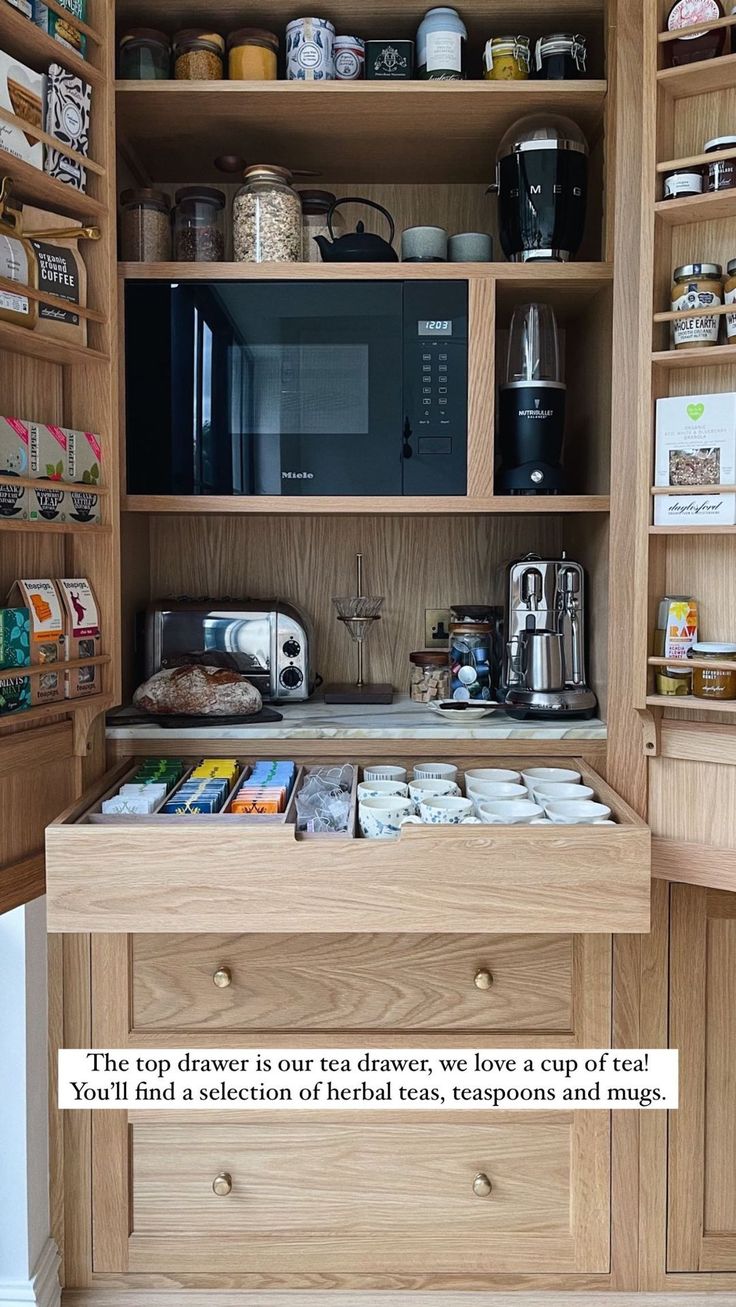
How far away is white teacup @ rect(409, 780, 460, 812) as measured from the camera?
1584mm

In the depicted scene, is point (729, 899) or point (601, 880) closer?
point (601, 880)

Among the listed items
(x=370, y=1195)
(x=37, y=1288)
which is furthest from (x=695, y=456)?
(x=37, y=1288)

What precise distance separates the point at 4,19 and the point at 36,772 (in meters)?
1.04

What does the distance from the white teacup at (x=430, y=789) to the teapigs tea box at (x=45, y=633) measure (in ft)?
1.79

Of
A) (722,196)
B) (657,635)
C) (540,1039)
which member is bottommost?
(540,1039)

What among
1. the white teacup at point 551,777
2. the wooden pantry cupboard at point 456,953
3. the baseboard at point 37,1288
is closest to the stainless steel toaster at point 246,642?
the wooden pantry cupboard at point 456,953

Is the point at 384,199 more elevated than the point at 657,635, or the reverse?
the point at 384,199

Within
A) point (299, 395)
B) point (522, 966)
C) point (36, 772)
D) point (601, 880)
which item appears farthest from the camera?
point (299, 395)

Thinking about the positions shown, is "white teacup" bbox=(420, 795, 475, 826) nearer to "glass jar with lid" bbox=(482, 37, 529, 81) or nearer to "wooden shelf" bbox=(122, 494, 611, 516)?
"wooden shelf" bbox=(122, 494, 611, 516)

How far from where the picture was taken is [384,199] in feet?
7.07

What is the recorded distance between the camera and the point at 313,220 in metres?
1.90

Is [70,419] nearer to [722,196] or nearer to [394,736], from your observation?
[394,736]

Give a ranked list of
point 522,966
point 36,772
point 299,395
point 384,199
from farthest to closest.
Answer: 1. point 384,199
2. point 299,395
3. point 522,966
4. point 36,772

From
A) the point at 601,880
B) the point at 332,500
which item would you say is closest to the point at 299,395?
the point at 332,500
